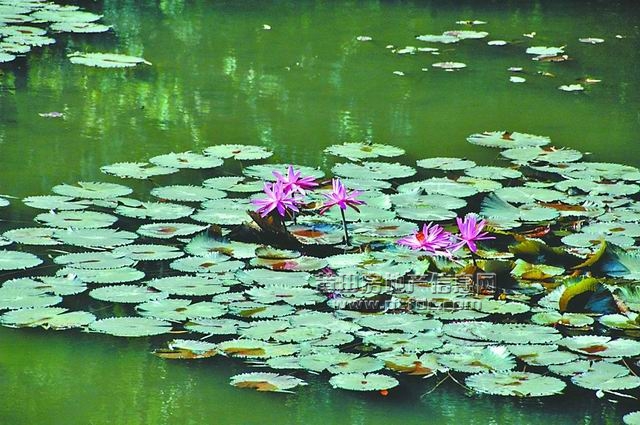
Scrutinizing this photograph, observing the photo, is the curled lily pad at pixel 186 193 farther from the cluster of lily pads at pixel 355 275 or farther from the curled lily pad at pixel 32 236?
the curled lily pad at pixel 32 236

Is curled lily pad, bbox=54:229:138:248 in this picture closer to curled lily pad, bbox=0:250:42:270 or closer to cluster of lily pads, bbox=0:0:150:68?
curled lily pad, bbox=0:250:42:270

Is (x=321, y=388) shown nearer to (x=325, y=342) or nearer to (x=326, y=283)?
(x=325, y=342)

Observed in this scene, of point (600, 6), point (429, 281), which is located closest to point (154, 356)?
point (429, 281)

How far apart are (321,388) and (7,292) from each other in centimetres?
87

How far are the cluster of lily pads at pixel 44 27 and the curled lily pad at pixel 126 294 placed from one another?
298cm

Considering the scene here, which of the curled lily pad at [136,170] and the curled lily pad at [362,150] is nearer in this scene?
the curled lily pad at [136,170]

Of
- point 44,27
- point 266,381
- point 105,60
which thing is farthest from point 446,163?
point 44,27

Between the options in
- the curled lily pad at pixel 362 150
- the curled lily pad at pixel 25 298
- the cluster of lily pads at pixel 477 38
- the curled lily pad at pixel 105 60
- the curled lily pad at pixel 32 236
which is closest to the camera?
the curled lily pad at pixel 25 298

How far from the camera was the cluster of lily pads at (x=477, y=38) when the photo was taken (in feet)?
19.4

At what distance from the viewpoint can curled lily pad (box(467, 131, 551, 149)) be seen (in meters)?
4.55

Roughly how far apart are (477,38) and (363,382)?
468 cm

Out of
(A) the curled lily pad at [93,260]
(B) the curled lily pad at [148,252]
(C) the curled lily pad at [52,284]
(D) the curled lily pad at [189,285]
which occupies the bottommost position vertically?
(D) the curled lily pad at [189,285]

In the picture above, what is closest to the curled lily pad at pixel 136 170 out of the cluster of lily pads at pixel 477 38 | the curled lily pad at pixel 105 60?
the curled lily pad at pixel 105 60

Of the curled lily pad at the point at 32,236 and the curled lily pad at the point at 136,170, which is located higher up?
the curled lily pad at the point at 32,236
